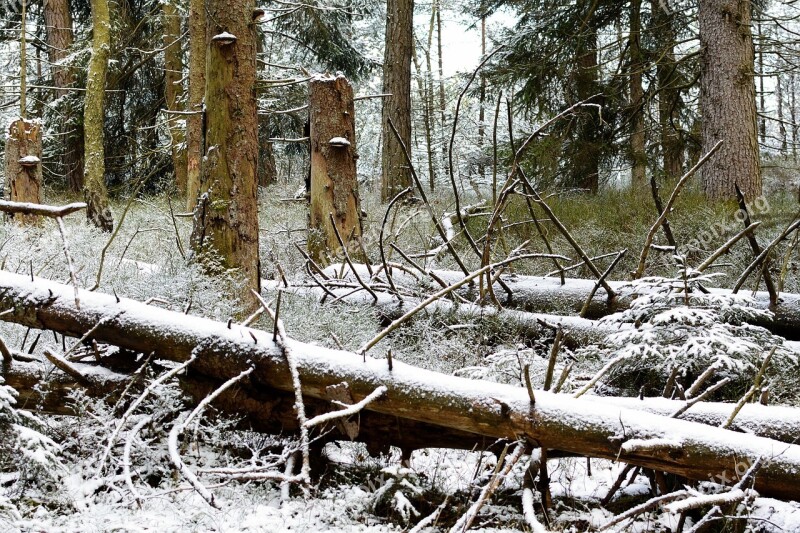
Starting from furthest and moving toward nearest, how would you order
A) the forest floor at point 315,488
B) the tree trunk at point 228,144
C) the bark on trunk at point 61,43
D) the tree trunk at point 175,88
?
the bark on trunk at point 61,43, the tree trunk at point 175,88, the tree trunk at point 228,144, the forest floor at point 315,488

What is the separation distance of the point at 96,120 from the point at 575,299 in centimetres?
880

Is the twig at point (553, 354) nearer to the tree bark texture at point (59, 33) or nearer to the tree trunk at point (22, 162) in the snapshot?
the tree trunk at point (22, 162)

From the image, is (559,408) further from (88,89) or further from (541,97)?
(88,89)

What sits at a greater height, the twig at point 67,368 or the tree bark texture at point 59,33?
the tree bark texture at point 59,33

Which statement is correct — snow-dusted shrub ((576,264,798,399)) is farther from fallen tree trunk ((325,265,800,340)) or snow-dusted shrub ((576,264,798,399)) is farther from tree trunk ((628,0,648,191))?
tree trunk ((628,0,648,191))

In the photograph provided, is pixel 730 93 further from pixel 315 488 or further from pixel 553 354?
pixel 315 488

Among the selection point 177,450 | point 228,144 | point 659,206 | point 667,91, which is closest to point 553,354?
point 177,450

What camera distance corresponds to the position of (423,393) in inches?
105

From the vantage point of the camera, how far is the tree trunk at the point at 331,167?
719 cm

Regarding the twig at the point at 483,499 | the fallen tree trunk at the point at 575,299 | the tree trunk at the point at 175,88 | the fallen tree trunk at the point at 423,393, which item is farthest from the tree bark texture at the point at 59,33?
the twig at the point at 483,499

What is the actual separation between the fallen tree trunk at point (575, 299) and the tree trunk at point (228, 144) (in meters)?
1.59

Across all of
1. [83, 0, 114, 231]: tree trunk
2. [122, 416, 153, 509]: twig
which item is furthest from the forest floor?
[83, 0, 114, 231]: tree trunk

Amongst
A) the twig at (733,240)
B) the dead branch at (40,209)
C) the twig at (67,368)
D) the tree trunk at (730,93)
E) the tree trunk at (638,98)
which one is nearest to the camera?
the dead branch at (40,209)

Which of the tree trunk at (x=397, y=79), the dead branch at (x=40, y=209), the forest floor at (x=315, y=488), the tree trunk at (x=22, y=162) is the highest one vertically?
the tree trunk at (x=397, y=79)
